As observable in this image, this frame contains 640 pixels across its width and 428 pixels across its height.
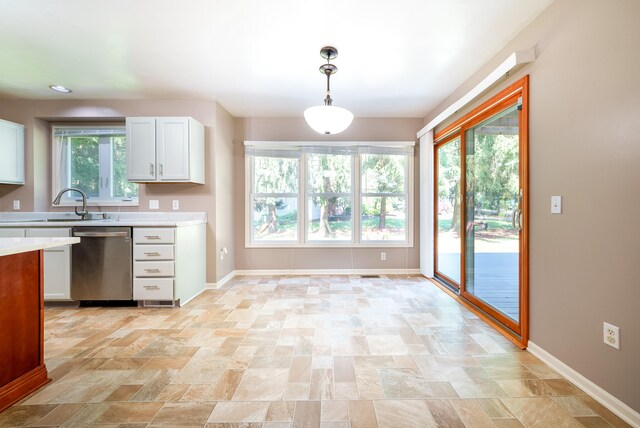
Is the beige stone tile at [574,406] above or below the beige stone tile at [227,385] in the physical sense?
above

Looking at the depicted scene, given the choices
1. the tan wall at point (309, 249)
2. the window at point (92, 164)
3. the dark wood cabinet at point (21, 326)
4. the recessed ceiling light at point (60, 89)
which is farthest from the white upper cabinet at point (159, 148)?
the dark wood cabinet at point (21, 326)

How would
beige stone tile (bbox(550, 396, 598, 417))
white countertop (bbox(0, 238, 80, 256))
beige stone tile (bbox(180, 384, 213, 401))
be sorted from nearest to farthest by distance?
white countertop (bbox(0, 238, 80, 256)), beige stone tile (bbox(550, 396, 598, 417)), beige stone tile (bbox(180, 384, 213, 401))

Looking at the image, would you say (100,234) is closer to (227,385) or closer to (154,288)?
(154,288)

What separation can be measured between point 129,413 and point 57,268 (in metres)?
2.45

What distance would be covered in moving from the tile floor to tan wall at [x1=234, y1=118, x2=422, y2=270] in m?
1.48

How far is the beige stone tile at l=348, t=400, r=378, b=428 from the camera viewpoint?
1441 mm

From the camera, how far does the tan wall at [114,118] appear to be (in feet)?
12.4

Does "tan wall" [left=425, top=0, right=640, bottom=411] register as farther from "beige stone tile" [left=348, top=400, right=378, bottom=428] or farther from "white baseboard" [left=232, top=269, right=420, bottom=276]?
"white baseboard" [left=232, top=269, right=420, bottom=276]

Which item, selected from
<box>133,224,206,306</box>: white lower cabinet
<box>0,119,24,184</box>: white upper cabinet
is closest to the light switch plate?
<box>133,224,206,306</box>: white lower cabinet

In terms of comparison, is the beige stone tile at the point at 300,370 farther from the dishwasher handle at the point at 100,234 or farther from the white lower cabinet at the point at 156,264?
the dishwasher handle at the point at 100,234

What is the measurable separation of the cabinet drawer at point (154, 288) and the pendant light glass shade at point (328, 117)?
2.27 m

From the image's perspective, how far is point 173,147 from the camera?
3.49 m

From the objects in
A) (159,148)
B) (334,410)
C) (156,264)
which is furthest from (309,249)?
(334,410)

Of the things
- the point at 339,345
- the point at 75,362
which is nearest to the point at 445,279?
the point at 339,345
